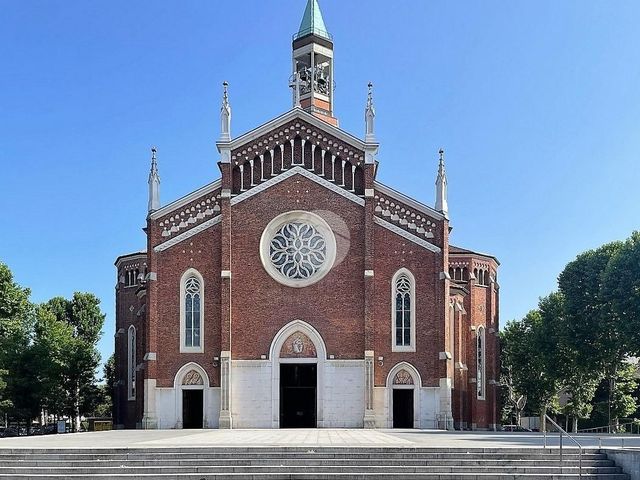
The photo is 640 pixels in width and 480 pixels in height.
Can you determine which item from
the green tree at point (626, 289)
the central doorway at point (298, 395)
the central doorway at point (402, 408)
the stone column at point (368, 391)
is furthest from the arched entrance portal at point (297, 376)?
the green tree at point (626, 289)

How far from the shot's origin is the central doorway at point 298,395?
44.3m

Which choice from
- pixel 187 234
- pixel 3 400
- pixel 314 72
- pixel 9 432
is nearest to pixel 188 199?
pixel 187 234

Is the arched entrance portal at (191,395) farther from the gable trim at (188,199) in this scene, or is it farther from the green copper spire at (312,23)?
the green copper spire at (312,23)

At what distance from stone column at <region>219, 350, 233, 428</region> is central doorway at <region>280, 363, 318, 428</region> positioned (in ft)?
9.08

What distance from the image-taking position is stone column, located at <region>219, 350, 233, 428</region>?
4312 centimetres

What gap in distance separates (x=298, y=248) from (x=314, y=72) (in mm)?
12819

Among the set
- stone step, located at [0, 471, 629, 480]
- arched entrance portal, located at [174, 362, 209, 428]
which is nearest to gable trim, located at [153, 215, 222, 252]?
arched entrance portal, located at [174, 362, 209, 428]

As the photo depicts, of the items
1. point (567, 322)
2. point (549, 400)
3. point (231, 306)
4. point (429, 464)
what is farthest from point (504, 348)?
point (429, 464)

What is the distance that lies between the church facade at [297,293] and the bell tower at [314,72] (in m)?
6.86

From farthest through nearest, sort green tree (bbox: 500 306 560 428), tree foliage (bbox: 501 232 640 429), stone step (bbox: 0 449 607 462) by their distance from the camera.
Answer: green tree (bbox: 500 306 560 428)
tree foliage (bbox: 501 232 640 429)
stone step (bbox: 0 449 607 462)

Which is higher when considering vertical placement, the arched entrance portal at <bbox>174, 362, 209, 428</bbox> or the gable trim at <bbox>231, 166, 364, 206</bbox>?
the gable trim at <bbox>231, 166, 364, 206</bbox>

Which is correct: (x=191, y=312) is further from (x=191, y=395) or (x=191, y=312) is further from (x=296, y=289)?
(x=296, y=289)

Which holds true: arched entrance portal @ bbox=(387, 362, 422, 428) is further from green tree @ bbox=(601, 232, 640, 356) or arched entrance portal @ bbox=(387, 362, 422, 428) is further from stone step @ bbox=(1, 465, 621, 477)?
stone step @ bbox=(1, 465, 621, 477)

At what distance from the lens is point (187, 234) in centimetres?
4491
